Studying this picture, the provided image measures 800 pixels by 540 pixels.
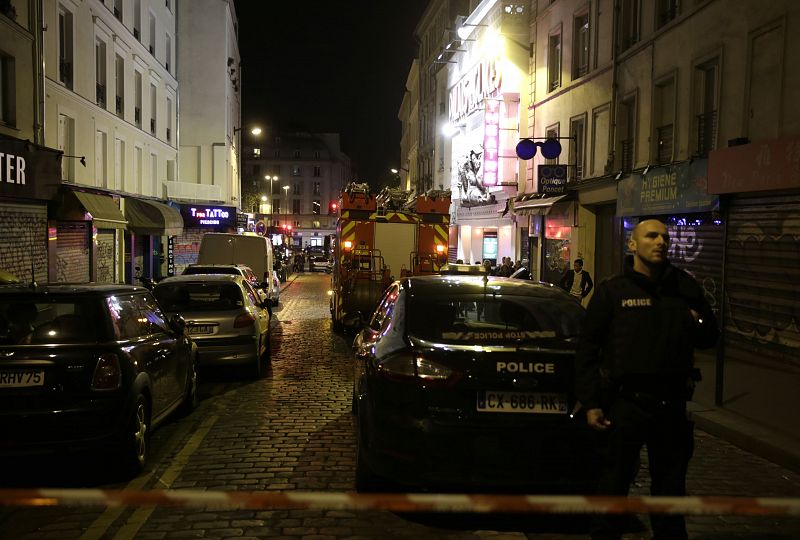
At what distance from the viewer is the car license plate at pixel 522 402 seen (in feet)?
14.4

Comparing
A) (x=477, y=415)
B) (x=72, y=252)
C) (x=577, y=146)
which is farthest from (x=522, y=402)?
(x=72, y=252)

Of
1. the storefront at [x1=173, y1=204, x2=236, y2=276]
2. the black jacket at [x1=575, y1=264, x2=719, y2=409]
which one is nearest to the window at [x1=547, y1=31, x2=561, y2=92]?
the storefront at [x1=173, y1=204, x2=236, y2=276]

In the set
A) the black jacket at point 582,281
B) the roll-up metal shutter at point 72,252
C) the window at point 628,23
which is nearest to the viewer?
the black jacket at point 582,281

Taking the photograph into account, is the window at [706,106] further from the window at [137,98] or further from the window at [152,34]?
the window at [152,34]

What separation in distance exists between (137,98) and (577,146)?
17676 mm

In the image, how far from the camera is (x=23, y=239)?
1566cm

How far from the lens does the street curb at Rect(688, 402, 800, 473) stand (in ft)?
21.0

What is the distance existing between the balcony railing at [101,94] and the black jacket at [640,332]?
880 inches

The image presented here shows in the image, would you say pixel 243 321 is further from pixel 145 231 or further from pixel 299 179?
pixel 299 179

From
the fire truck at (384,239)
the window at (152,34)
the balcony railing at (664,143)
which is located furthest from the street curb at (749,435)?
the window at (152,34)

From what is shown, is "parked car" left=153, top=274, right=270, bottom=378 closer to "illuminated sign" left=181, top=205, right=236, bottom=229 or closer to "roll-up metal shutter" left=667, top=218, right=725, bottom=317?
"roll-up metal shutter" left=667, top=218, right=725, bottom=317

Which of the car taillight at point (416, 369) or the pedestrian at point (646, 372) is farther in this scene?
the car taillight at point (416, 369)

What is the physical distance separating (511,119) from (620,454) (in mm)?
22218

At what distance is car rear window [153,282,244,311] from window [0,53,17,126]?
8417 mm
